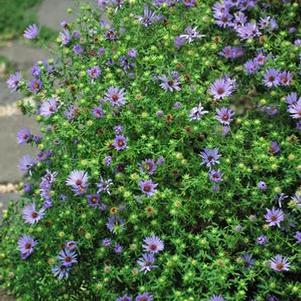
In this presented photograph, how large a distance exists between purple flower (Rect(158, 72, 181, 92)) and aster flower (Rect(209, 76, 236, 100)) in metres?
0.16

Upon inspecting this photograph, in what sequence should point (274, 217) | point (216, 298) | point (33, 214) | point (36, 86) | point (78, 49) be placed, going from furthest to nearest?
point (78, 49) → point (36, 86) → point (33, 214) → point (274, 217) → point (216, 298)

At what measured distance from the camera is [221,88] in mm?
2793

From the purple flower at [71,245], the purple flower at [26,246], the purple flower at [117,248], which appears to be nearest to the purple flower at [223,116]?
the purple flower at [117,248]

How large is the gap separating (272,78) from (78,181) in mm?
857

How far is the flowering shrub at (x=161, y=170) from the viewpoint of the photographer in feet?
8.38

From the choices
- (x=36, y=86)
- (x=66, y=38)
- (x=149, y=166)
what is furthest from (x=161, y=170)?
(x=66, y=38)

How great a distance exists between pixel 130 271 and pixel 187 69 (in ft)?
2.71

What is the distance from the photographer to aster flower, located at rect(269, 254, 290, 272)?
2498mm

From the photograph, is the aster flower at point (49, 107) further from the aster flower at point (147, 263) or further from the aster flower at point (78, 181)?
the aster flower at point (147, 263)

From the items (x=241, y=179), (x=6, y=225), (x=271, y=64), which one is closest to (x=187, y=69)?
(x=271, y=64)

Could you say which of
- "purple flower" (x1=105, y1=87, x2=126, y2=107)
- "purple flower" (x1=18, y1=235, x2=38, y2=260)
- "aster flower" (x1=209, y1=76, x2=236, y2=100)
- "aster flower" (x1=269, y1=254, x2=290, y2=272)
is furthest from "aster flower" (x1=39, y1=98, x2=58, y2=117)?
"aster flower" (x1=269, y1=254, x2=290, y2=272)

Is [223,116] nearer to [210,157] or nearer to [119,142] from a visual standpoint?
[210,157]

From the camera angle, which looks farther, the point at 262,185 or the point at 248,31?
the point at 248,31

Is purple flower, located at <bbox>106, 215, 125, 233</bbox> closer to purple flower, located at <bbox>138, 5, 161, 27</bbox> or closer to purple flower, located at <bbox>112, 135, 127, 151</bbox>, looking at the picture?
purple flower, located at <bbox>112, 135, 127, 151</bbox>
